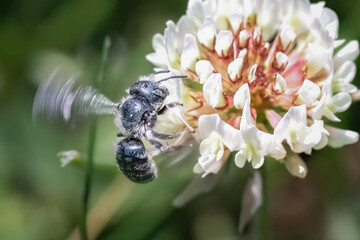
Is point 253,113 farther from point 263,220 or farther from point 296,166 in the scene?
point 263,220

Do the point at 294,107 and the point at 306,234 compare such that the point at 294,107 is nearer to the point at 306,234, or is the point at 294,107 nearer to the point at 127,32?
the point at 306,234

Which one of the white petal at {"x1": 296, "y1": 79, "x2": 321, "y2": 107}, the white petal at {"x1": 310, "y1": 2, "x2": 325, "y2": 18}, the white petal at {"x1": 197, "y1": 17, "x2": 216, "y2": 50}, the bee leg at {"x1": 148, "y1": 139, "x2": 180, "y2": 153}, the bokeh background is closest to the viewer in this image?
the bee leg at {"x1": 148, "y1": 139, "x2": 180, "y2": 153}

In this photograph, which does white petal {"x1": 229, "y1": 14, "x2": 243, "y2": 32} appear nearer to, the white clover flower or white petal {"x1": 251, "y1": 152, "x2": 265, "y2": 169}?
the white clover flower

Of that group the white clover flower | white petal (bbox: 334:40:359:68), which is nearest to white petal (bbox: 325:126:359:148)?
the white clover flower

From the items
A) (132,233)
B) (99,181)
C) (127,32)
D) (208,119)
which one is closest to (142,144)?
(208,119)

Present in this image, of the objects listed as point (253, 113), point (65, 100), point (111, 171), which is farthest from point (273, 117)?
point (111, 171)

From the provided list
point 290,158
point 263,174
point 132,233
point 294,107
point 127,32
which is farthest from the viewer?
point 127,32
